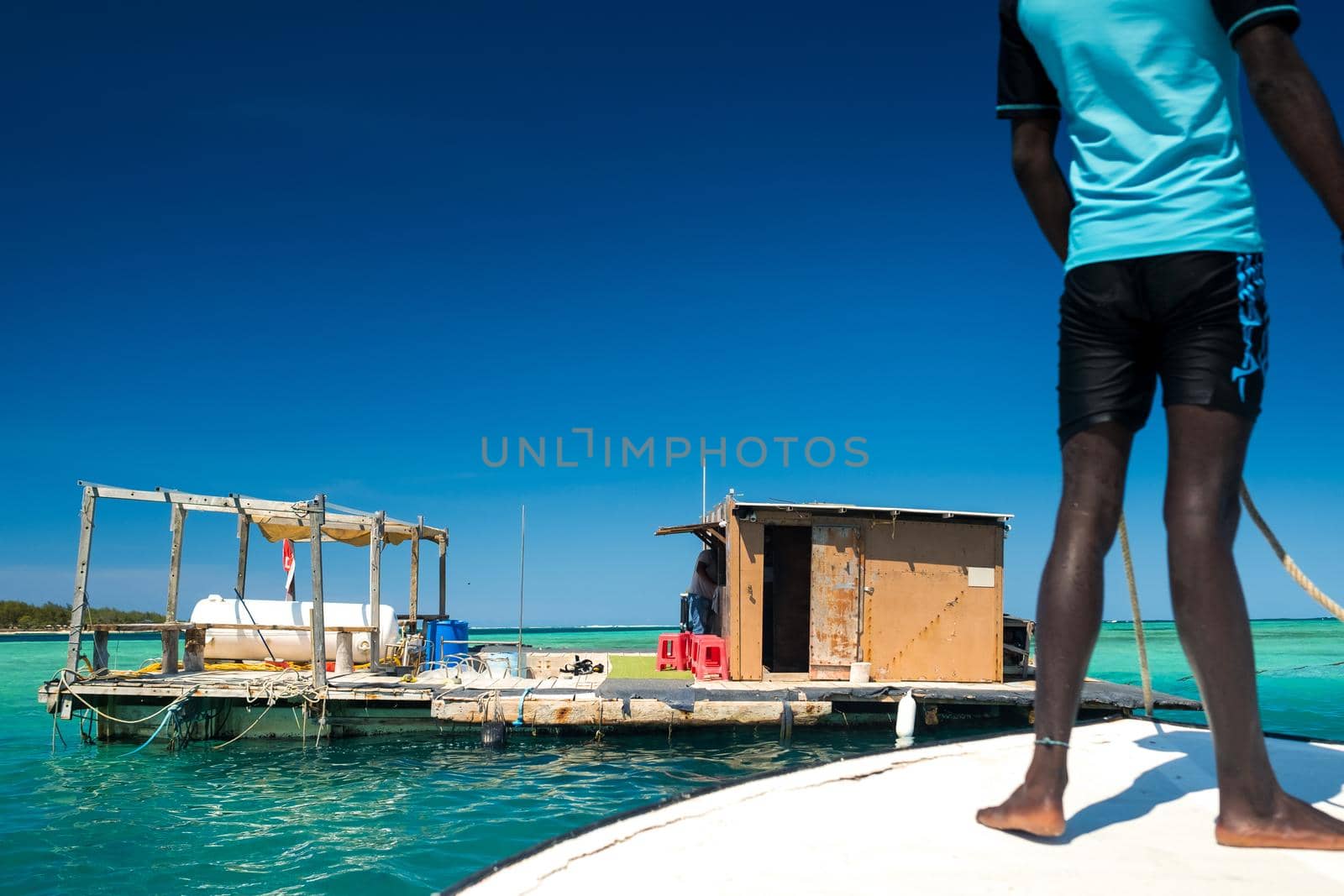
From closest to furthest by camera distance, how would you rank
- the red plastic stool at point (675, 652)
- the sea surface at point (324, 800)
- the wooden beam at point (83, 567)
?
1. the sea surface at point (324, 800)
2. the wooden beam at point (83, 567)
3. the red plastic stool at point (675, 652)

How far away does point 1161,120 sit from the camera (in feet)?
5.87

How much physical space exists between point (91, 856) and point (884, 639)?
12.6 meters

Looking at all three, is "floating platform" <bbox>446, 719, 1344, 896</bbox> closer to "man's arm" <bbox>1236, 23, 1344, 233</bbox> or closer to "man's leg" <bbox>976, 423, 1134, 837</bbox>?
"man's leg" <bbox>976, 423, 1134, 837</bbox>

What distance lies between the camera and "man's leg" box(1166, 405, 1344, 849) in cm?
167

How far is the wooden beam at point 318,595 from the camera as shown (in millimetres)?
14016

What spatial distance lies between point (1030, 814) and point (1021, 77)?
1.73 meters

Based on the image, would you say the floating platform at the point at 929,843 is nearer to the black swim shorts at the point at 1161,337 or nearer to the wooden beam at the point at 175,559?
the black swim shorts at the point at 1161,337

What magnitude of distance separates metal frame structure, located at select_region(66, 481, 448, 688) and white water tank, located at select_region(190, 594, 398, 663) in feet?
0.99

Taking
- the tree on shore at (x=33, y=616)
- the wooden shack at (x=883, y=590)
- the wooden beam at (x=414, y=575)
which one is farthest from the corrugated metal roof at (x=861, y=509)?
the tree on shore at (x=33, y=616)

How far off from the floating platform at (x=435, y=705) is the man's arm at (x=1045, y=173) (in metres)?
12.6

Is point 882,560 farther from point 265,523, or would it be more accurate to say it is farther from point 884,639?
point 265,523

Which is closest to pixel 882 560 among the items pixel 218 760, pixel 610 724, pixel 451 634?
pixel 610 724

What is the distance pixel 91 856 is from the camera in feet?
26.3

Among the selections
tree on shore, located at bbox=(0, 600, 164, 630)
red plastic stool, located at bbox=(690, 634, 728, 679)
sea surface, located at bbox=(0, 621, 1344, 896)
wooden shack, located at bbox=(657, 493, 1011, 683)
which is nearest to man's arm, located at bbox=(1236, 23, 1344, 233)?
sea surface, located at bbox=(0, 621, 1344, 896)
